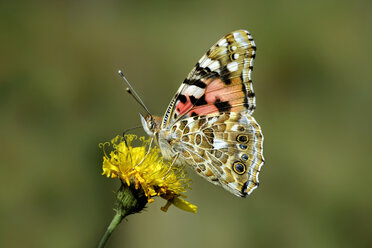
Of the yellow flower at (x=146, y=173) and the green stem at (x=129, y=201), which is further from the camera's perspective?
the yellow flower at (x=146, y=173)

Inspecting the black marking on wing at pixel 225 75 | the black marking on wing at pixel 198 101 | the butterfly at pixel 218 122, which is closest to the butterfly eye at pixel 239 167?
the butterfly at pixel 218 122

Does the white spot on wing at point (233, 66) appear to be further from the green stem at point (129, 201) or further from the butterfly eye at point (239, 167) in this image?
the green stem at point (129, 201)

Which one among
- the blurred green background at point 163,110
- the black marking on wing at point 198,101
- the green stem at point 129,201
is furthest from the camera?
the blurred green background at point 163,110

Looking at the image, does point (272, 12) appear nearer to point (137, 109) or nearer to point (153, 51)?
point (153, 51)

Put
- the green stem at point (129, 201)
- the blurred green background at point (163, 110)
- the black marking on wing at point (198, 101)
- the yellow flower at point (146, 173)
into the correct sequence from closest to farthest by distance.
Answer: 1. the green stem at point (129, 201)
2. the yellow flower at point (146, 173)
3. the black marking on wing at point (198, 101)
4. the blurred green background at point (163, 110)

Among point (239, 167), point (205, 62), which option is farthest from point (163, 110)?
point (239, 167)

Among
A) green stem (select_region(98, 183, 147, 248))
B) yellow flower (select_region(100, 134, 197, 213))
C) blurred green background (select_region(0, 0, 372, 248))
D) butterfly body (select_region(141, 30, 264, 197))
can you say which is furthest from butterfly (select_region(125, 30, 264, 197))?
blurred green background (select_region(0, 0, 372, 248))

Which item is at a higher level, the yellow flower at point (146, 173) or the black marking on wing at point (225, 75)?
the black marking on wing at point (225, 75)

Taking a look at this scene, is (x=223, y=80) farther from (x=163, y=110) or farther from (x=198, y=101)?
(x=163, y=110)

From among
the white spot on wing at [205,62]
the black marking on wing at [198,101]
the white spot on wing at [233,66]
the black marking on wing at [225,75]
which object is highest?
the white spot on wing at [205,62]
